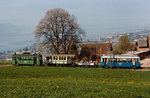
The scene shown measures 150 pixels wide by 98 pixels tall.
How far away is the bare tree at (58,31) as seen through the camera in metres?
59.6

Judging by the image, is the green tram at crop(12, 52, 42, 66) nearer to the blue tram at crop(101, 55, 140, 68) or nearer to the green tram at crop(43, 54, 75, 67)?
the green tram at crop(43, 54, 75, 67)

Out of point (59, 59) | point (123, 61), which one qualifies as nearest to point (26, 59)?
point (59, 59)

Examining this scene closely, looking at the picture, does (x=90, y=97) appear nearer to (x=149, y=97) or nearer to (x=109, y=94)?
(x=109, y=94)

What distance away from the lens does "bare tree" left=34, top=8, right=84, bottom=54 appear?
59594 millimetres

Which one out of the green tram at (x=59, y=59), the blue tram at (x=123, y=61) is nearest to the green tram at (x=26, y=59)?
the green tram at (x=59, y=59)

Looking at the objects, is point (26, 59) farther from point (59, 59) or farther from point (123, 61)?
Answer: point (123, 61)

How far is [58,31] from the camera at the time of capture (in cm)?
6050

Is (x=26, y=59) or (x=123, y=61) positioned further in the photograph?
(x=26, y=59)

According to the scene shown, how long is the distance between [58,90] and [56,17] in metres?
50.0

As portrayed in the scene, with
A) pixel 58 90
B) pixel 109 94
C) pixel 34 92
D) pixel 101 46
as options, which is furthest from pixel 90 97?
pixel 101 46

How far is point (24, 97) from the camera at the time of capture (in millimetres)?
10414

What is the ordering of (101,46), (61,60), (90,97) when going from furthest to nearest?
(101,46), (61,60), (90,97)

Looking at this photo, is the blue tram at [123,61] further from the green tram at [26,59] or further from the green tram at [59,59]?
the green tram at [26,59]

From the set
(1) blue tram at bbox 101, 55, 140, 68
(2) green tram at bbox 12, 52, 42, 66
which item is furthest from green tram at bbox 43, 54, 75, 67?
(1) blue tram at bbox 101, 55, 140, 68
